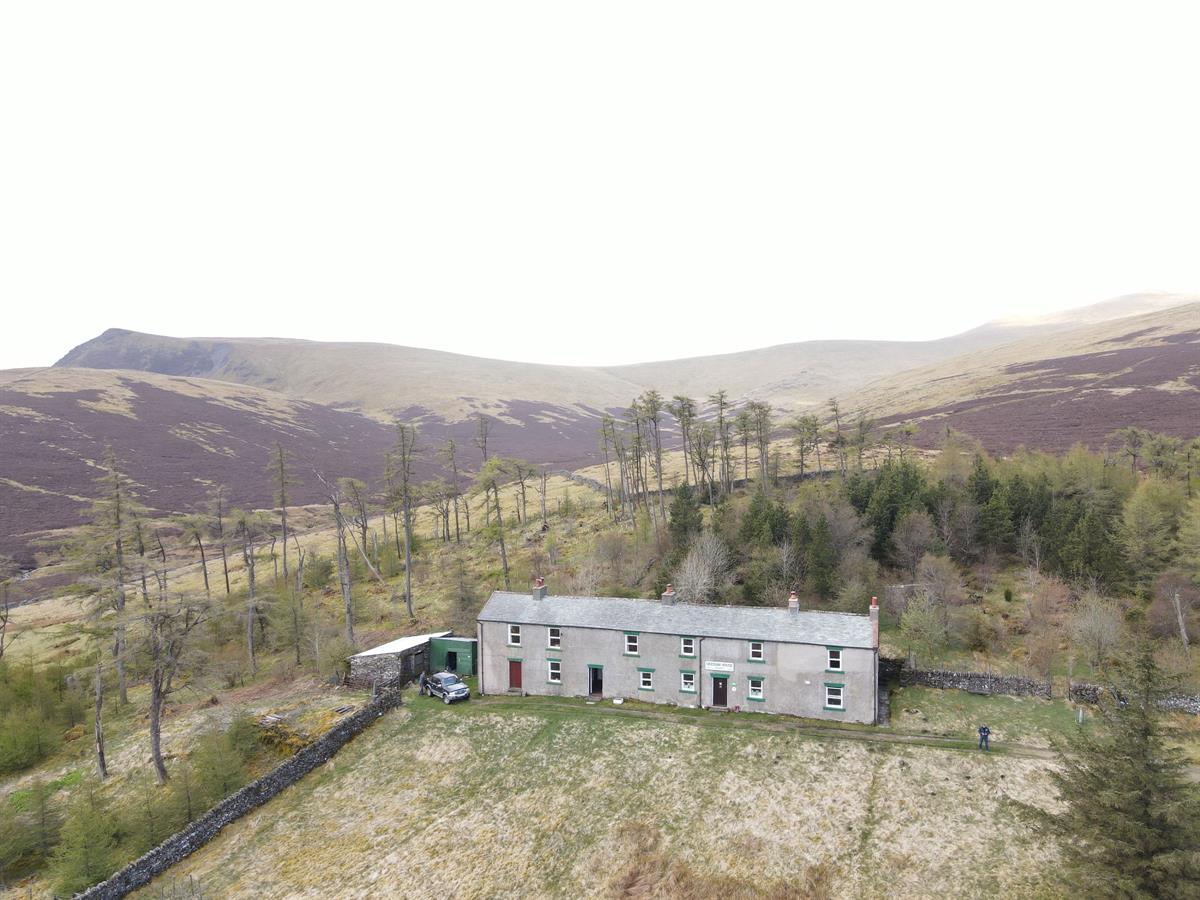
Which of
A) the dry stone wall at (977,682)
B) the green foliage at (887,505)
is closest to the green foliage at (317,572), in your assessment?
the green foliage at (887,505)

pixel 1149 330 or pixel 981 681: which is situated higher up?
pixel 1149 330

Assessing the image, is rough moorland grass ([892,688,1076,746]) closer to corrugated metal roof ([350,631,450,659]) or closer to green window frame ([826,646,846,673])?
green window frame ([826,646,846,673])

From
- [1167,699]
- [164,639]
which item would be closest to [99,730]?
[164,639]

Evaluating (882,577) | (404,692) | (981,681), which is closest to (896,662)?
(981,681)

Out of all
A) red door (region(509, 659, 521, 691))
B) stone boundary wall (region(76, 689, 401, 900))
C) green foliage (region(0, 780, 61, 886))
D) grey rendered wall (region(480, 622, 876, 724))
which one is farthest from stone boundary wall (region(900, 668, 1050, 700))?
green foliage (region(0, 780, 61, 886))

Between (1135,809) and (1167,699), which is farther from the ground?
(1135,809)

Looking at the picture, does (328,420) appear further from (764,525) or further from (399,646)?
(764,525)

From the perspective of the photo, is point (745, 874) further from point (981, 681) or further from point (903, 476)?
point (903, 476)
